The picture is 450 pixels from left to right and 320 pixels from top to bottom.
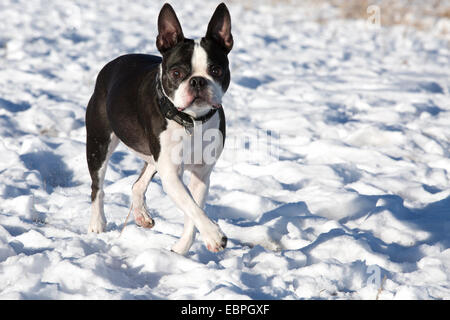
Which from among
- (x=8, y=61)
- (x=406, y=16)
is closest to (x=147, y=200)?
(x=8, y=61)

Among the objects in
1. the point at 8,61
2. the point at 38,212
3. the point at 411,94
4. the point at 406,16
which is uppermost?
the point at 406,16

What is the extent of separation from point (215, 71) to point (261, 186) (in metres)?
1.75

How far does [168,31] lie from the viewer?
12.6ft

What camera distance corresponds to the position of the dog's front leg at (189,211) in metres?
3.33

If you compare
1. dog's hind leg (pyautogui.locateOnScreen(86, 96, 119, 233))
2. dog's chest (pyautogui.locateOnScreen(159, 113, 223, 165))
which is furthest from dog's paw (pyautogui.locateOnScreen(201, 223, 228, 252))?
dog's hind leg (pyautogui.locateOnScreen(86, 96, 119, 233))

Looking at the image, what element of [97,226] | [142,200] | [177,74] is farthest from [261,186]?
[177,74]

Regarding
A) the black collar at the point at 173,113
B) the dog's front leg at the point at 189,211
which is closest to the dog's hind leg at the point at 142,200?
the dog's front leg at the point at 189,211

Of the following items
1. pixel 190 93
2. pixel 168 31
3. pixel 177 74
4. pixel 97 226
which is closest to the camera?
pixel 190 93

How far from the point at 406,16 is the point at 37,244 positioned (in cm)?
1457

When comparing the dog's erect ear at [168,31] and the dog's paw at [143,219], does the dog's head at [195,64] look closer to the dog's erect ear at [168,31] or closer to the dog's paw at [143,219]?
the dog's erect ear at [168,31]

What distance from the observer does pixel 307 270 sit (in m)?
3.48

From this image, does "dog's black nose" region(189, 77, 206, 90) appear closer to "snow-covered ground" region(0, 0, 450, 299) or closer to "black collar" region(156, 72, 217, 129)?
"black collar" region(156, 72, 217, 129)

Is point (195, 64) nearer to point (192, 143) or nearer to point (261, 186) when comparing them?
point (192, 143)
